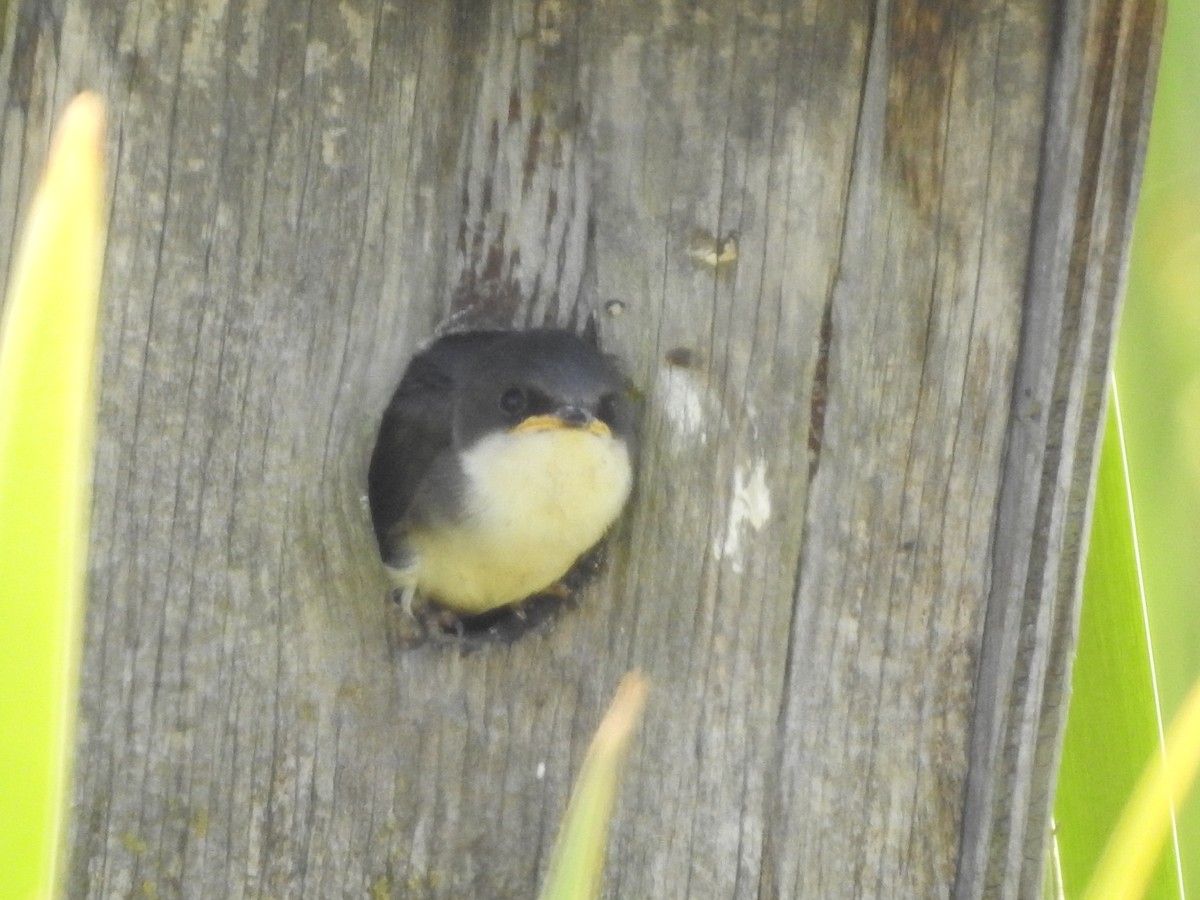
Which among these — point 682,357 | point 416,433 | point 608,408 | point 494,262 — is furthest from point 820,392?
point 416,433

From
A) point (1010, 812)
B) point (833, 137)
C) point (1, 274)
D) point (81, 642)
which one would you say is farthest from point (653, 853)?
point (1, 274)

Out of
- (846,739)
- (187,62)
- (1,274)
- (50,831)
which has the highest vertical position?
(187,62)

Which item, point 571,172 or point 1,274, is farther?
point 571,172

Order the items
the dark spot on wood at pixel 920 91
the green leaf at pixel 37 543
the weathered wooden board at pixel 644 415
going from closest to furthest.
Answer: the green leaf at pixel 37 543 < the weathered wooden board at pixel 644 415 < the dark spot on wood at pixel 920 91

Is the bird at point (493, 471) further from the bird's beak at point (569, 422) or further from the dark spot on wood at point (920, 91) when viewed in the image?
the dark spot on wood at point (920, 91)

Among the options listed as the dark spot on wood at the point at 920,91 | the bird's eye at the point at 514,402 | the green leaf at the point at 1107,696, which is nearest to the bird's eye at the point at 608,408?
the bird's eye at the point at 514,402

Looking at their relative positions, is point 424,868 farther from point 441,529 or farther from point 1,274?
point 1,274
